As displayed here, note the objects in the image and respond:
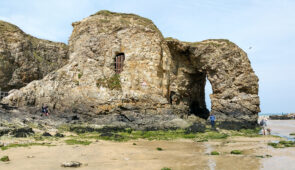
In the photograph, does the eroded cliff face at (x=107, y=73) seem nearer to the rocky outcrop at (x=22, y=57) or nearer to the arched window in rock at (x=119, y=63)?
the arched window in rock at (x=119, y=63)

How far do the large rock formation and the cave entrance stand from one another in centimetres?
95

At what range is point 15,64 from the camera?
101 feet

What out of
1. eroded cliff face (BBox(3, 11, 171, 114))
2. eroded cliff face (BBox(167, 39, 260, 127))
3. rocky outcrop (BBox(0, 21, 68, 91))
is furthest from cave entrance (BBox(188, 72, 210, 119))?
rocky outcrop (BBox(0, 21, 68, 91))

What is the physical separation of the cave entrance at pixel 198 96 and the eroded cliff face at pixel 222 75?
2.89 metres

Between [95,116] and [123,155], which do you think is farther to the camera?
[95,116]

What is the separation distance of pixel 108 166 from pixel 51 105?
61.9 ft

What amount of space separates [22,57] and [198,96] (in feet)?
96.6

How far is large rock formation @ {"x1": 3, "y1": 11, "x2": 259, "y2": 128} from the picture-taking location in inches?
1027

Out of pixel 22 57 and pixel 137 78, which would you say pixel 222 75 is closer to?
pixel 137 78

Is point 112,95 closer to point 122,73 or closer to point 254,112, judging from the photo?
point 122,73

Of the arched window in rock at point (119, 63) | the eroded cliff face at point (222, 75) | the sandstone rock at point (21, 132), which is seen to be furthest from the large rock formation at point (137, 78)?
the sandstone rock at point (21, 132)

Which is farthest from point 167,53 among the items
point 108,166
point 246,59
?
point 108,166

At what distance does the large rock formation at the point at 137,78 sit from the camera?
1027 inches

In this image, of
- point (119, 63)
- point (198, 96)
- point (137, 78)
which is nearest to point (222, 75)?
point (198, 96)
